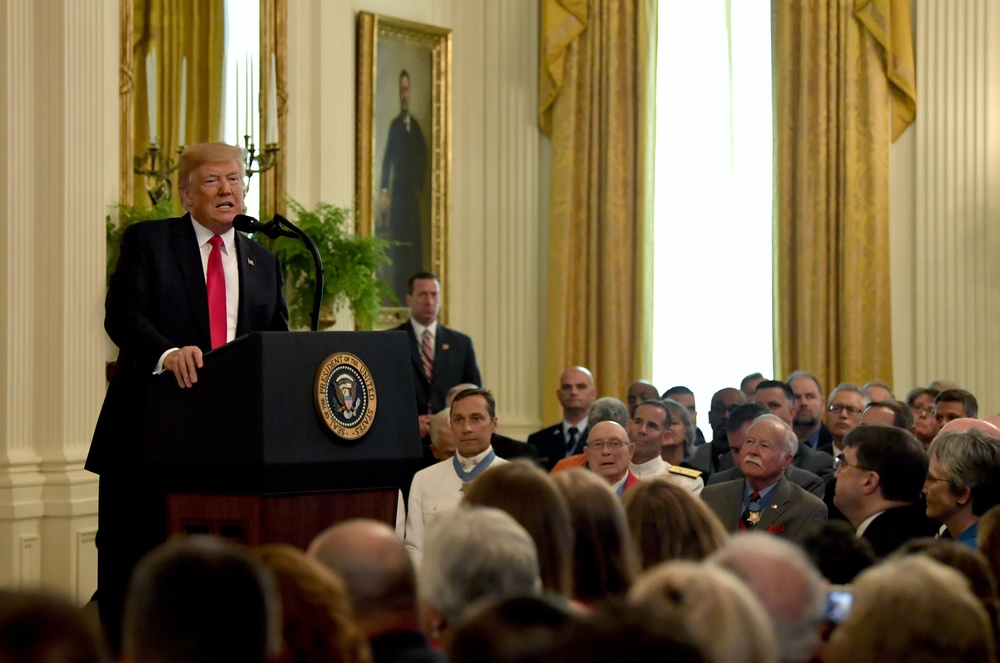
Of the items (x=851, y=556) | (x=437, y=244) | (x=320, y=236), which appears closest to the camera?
(x=851, y=556)

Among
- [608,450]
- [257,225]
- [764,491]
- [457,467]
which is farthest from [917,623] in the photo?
[457,467]

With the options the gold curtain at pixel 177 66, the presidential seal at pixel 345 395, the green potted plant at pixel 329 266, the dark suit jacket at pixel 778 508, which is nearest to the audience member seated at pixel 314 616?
the presidential seal at pixel 345 395

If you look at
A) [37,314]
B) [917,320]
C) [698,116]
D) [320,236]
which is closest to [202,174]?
[37,314]

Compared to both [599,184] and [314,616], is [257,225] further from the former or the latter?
[599,184]

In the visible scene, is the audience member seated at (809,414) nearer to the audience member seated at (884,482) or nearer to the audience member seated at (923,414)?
the audience member seated at (923,414)

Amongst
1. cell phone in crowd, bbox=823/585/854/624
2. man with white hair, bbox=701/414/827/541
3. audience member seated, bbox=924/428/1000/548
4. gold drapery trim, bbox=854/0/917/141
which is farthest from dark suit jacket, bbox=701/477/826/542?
gold drapery trim, bbox=854/0/917/141

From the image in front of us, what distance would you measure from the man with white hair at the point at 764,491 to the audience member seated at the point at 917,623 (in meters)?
3.26

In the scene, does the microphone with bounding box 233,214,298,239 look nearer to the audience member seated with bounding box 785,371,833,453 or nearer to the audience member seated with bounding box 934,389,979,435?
the audience member seated with bounding box 934,389,979,435

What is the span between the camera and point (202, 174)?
397 centimetres

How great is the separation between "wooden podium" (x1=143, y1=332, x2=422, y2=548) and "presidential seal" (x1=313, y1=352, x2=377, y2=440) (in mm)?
12

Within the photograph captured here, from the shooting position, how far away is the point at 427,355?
8.58m

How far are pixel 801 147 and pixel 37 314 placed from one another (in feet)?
17.1

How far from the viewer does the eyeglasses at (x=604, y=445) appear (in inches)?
227

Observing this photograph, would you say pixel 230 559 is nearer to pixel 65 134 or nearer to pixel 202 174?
pixel 202 174
